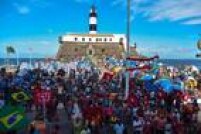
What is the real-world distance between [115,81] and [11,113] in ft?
62.2

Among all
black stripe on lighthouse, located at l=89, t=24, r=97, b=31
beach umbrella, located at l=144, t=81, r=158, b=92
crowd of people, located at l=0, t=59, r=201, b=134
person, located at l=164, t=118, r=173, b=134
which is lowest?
person, located at l=164, t=118, r=173, b=134

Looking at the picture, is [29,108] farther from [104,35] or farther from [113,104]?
[104,35]

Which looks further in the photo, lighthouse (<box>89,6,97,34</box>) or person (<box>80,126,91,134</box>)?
lighthouse (<box>89,6,97,34</box>)

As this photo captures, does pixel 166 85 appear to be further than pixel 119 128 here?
Yes

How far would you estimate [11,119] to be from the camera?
14.9m

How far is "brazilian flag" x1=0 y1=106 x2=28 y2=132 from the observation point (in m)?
14.9

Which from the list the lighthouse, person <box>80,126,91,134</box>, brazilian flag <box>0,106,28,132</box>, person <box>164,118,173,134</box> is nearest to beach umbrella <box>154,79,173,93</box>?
person <box>164,118,173,134</box>

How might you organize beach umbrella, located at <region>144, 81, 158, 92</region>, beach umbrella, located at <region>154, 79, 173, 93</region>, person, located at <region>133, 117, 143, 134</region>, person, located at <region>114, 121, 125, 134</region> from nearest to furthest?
person, located at <region>114, 121, 125, 134</region> → person, located at <region>133, 117, 143, 134</region> → beach umbrella, located at <region>154, 79, 173, 93</region> → beach umbrella, located at <region>144, 81, 158, 92</region>

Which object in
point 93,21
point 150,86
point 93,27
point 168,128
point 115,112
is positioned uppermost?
point 93,21

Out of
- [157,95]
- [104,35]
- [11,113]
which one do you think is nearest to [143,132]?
[11,113]

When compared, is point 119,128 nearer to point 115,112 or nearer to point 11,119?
point 115,112

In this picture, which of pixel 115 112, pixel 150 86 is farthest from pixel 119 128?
pixel 150 86

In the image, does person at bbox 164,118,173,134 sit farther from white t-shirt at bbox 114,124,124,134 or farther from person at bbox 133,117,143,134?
white t-shirt at bbox 114,124,124,134

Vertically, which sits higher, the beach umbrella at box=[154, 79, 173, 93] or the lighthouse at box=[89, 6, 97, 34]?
the lighthouse at box=[89, 6, 97, 34]
